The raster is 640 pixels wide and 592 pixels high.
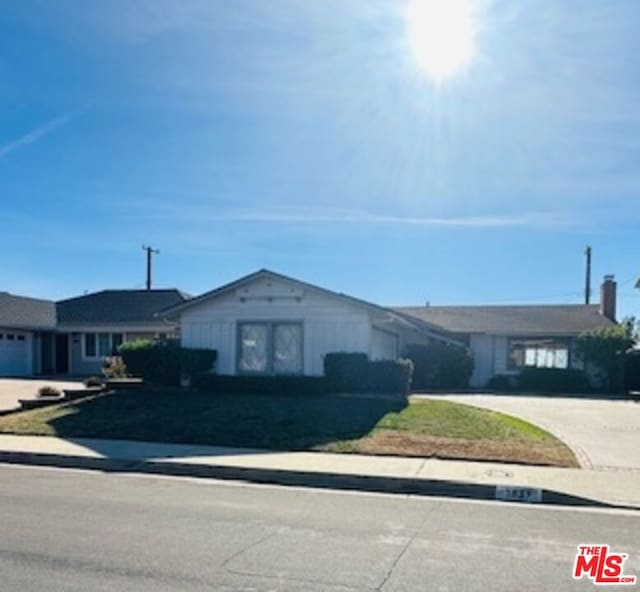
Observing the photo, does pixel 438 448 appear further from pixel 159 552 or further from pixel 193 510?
pixel 159 552

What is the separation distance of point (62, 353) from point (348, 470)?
98.8 feet

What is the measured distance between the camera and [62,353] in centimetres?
3628

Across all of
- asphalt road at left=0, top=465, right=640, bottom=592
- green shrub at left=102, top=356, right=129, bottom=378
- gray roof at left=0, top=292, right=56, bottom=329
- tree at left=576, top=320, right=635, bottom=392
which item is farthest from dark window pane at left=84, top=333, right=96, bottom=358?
asphalt road at left=0, top=465, right=640, bottom=592

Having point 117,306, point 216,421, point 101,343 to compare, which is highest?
point 117,306

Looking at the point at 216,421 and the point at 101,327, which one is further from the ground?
the point at 101,327

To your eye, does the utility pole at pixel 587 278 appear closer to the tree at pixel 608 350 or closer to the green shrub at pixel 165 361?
the tree at pixel 608 350

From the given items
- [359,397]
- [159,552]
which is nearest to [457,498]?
[159,552]

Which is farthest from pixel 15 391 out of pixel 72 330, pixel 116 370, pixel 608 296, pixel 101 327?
pixel 608 296

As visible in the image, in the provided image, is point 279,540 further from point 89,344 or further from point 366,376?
point 89,344

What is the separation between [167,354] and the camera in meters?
21.0

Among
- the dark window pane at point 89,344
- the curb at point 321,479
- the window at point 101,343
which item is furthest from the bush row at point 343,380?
Answer: the dark window pane at point 89,344

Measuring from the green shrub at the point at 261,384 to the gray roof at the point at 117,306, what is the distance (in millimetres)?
13573

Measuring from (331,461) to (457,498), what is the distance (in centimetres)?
261

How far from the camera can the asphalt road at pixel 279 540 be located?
5.17m
